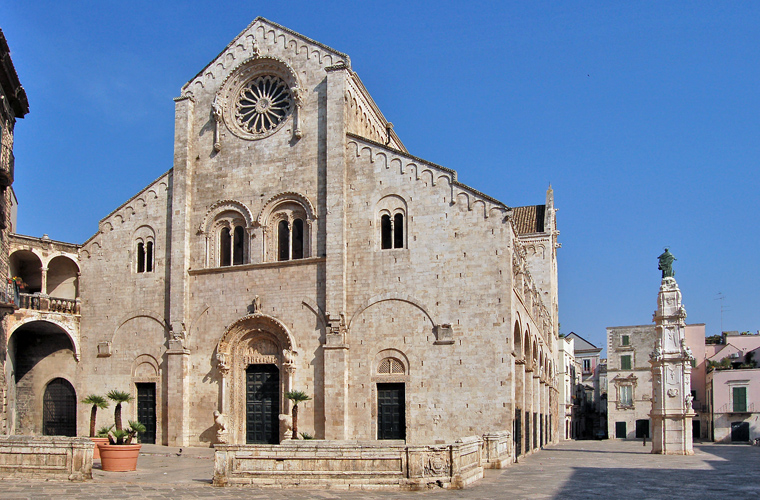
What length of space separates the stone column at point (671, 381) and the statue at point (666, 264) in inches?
25.8

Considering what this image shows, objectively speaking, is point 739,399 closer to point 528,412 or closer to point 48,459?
point 528,412

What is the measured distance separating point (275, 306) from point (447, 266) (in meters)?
6.47

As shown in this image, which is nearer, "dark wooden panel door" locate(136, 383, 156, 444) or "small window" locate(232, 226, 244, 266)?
"dark wooden panel door" locate(136, 383, 156, 444)

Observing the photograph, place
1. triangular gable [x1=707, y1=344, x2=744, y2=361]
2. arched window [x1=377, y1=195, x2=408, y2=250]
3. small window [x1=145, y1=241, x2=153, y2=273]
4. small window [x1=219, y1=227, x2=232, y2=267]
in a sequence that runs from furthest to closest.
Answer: triangular gable [x1=707, y1=344, x2=744, y2=361]
small window [x1=145, y1=241, x2=153, y2=273]
small window [x1=219, y1=227, x2=232, y2=267]
arched window [x1=377, y1=195, x2=408, y2=250]

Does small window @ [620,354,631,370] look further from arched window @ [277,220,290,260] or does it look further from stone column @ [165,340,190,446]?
stone column @ [165,340,190,446]

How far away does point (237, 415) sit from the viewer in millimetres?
25891

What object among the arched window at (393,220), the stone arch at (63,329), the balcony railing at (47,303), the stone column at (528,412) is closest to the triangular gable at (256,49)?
the arched window at (393,220)

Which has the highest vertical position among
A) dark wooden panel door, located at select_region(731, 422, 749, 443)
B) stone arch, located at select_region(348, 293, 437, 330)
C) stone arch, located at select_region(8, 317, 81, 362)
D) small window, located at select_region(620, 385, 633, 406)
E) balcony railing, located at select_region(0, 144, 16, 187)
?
balcony railing, located at select_region(0, 144, 16, 187)

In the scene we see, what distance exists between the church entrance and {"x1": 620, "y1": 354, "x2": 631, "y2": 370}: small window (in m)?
36.9

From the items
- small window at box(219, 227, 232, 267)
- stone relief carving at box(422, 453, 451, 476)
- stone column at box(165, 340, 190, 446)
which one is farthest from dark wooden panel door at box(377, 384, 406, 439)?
stone relief carving at box(422, 453, 451, 476)

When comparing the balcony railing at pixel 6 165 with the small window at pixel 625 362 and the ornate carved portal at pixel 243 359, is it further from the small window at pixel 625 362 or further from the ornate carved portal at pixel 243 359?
the small window at pixel 625 362

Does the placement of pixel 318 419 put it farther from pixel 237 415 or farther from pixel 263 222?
pixel 263 222

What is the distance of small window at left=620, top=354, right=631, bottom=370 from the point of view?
2161 inches

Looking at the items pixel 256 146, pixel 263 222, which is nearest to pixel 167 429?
pixel 263 222
